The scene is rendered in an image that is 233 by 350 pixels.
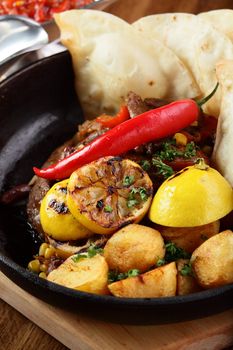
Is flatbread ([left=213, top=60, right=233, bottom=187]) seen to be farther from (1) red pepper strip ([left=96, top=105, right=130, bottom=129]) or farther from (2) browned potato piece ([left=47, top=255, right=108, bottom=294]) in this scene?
(2) browned potato piece ([left=47, top=255, right=108, bottom=294])

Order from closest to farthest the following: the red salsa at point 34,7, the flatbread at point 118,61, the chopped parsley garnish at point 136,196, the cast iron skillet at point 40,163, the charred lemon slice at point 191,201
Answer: the cast iron skillet at point 40,163, the charred lemon slice at point 191,201, the chopped parsley garnish at point 136,196, the flatbread at point 118,61, the red salsa at point 34,7

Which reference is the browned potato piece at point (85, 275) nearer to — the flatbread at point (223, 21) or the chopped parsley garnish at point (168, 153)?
the chopped parsley garnish at point (168, 153)

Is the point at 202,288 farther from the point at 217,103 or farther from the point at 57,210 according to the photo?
the point at 217,103

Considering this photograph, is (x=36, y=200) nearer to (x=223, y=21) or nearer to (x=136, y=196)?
(x=136, y=196)

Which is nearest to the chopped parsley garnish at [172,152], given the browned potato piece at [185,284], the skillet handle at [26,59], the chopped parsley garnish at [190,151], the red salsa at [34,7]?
the chopped parsley garnish at [190,151]

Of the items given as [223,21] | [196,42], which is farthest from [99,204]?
[223,21]

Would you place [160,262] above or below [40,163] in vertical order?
above
